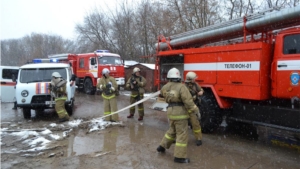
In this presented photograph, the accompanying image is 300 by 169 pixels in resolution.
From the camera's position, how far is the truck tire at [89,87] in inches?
581

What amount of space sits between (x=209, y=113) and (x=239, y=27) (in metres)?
2.16

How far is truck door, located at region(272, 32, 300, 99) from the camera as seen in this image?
15.0 ft

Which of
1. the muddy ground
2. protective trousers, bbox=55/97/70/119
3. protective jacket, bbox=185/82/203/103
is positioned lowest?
the muddy ground

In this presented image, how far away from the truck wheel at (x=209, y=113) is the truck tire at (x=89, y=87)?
9837mm

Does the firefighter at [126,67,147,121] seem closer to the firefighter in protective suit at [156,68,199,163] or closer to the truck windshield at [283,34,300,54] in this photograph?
the firefighter in protective suit at [156,68,199,163]

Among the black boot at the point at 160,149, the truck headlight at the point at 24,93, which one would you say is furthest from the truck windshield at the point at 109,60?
the black boot at the point at 160,149

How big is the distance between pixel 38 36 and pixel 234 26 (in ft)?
185

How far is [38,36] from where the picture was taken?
178 feet

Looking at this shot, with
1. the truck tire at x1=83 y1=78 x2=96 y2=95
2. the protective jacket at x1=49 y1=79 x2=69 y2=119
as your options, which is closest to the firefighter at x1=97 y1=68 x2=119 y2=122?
the protective jacket at x1=49 y1=79 x2=69 y2=119

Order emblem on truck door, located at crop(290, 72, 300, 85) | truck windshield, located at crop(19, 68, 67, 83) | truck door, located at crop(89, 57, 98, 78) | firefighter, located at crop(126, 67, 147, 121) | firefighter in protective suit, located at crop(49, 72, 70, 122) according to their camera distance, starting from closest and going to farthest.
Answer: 1. emblem on truck door, located at crop(290, 72, 300, 85)
2. firefighter in protective suit, located at crop(49, 72, 70, 122)
3. firefighter, located at crop(126, 67, 147, 121)
4. truck windshield, located at crop(19, 68, 67, 83)
5. truck door, located at crop(89, 57, 98, 78)

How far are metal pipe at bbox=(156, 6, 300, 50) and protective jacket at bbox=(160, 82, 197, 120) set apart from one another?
93.4 inches

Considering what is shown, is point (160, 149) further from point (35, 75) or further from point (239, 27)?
point (35, 75)

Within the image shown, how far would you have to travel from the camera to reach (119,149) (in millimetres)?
5086

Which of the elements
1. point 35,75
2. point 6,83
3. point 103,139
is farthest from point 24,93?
point 6,83
